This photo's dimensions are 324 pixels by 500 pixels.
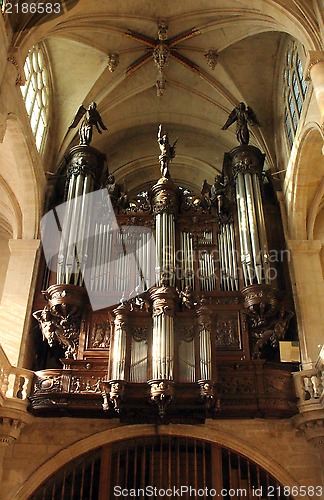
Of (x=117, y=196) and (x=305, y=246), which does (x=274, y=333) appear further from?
(x=117, y=196)

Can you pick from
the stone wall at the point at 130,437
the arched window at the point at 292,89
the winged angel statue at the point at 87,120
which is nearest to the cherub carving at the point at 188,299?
the stone wall at the point at 130,437

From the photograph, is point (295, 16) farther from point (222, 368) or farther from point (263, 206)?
point (222, 368)

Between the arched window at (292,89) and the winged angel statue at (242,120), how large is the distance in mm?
1019

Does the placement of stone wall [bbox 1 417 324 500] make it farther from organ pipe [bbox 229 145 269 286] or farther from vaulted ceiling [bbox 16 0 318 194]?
vaulted ceiling [bbox 16 0 318 194]

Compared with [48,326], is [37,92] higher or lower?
higher

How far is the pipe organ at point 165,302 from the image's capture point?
37.2ft

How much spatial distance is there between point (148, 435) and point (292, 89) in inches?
390

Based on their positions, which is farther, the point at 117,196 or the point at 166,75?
the point at 166,75

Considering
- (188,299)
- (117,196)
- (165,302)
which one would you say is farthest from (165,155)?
(165,302)

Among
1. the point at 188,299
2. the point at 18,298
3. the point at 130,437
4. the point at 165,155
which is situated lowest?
the point at 130,437

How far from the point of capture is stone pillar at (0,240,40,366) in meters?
12.8

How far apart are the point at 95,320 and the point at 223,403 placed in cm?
345

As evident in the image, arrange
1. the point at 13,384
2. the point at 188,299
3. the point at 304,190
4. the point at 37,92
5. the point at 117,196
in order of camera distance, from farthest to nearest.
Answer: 1. the point at 37,92
2. the point at 117,196
3. the point at 304,190
4. the point at 188,299
5. the point at 13,384

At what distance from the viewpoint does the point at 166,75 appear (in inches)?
687
